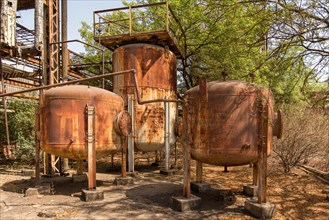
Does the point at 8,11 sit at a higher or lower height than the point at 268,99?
higher

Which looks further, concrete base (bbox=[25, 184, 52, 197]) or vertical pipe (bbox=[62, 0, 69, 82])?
vertical pipe (bbox=[62, 0, 69, 82])

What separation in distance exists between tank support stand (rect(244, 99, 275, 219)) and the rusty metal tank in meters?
0.12

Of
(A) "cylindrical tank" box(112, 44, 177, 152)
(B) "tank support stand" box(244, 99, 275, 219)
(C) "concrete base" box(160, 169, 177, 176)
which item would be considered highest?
(A) "cylindrical tank" box(112, 44, 177, 152)

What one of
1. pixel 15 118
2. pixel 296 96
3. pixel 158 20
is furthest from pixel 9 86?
pixel 296 96

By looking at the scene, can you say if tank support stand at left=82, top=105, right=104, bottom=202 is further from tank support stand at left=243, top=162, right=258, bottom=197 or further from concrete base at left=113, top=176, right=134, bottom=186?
tank support stand at left=243, top=162, right=258, bottom=197

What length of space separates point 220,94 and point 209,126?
2.97 feet

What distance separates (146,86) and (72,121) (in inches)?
191

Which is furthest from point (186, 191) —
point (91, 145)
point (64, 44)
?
point (64, 44)

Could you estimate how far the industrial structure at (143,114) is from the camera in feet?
23.2

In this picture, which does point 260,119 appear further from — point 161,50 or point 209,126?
point 161,50

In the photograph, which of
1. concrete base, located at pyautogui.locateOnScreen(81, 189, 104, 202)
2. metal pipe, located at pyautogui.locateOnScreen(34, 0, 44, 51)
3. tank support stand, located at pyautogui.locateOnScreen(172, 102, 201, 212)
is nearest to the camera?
tank support stand, located at pyautogui.locateOnScreen(172, 102, 201, 212)

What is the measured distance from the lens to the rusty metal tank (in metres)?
7.05

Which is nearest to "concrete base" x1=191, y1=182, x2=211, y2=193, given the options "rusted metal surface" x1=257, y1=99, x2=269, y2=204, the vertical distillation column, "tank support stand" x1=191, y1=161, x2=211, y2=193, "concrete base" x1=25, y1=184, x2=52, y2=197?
"tank support stand" x1=191, y1=161, x2=211, y2=193

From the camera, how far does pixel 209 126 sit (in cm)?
727
